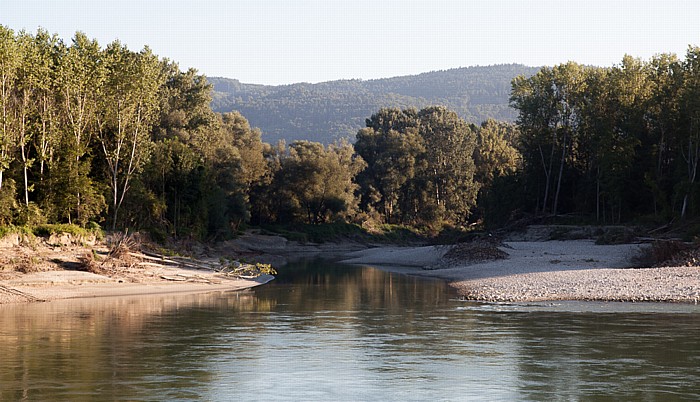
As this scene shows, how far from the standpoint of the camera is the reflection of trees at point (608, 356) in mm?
17906

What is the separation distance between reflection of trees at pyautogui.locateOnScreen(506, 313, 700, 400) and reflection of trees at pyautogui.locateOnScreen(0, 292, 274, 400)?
314 inches

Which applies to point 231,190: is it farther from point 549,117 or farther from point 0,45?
point 0,45

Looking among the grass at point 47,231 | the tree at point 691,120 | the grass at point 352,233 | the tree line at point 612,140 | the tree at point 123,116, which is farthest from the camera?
the grass at point 352,233

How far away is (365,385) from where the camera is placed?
60.7 feet

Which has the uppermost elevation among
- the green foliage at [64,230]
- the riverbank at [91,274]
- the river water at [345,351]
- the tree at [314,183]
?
→ the tree at [314,183]

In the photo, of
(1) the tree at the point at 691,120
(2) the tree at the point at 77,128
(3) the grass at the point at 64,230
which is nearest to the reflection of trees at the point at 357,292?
→ (3) the grass at the point at 64,230

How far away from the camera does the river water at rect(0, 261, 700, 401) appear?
1794cm

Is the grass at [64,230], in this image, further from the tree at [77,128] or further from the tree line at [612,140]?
the tree line at [612,140]

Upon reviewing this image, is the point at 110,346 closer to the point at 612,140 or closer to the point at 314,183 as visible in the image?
the point at 612,140

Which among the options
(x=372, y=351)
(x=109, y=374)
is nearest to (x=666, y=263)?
(x=372, y=351)

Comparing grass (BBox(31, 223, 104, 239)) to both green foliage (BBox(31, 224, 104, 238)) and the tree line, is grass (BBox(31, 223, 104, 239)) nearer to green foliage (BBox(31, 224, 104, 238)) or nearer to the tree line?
green foliage (BBox(31, 224, 104, 238))

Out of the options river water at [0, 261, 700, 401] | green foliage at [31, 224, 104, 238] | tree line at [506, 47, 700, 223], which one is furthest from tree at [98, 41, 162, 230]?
tree line at [506, 47, 700, 223]

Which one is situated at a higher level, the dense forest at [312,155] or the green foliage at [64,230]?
the dense forest at [312,155]

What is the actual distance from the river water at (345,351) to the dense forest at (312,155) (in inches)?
662
